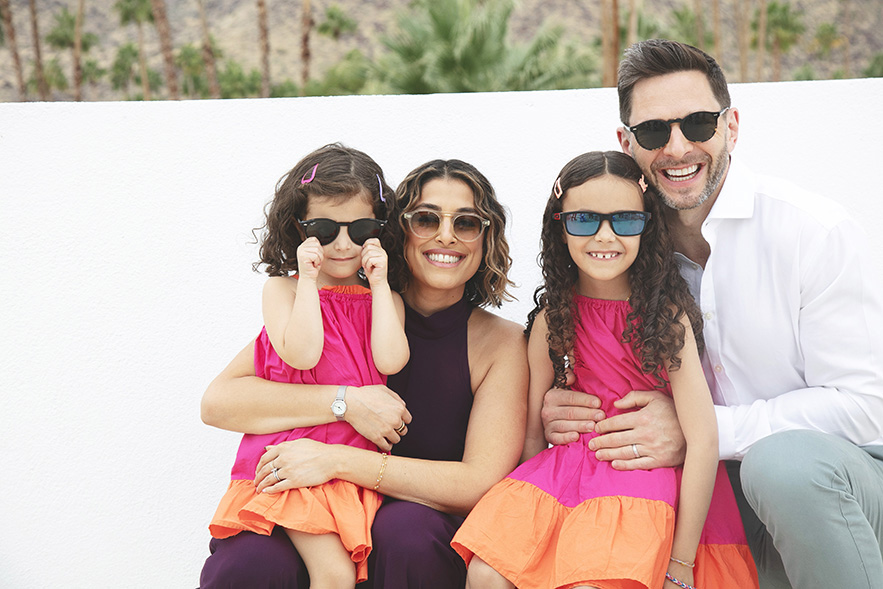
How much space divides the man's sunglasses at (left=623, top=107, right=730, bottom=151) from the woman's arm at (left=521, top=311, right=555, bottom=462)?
67 centimetres

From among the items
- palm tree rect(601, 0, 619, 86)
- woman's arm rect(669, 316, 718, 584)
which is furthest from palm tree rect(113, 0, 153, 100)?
woman's arm rect(669, 316, 718, 584)

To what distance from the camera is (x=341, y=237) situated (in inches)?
100

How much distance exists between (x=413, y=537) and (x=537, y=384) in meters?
0.70

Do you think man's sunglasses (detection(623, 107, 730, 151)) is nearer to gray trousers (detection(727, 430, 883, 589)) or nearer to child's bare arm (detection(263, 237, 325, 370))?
gray trousers (detection(727, 430, 883, 589))

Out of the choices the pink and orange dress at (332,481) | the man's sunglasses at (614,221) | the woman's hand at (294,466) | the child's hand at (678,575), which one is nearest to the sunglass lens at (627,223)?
the man's sunglasses at (614,221)

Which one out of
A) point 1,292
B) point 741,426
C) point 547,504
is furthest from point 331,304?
point 1,292

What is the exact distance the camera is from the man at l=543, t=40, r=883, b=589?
2.33 meters

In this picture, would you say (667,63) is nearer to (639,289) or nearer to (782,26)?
(639,289)

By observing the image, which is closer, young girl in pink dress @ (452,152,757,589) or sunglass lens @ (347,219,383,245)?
young girl in pink dress @ (452,152,757,589)

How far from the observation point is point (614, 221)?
240 centimetres

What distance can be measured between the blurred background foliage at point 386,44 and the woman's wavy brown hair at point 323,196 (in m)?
11.6

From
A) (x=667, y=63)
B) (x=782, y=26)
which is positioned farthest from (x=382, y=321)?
(x=782, y=26)

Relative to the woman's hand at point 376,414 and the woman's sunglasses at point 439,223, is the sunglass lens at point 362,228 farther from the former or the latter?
the woman's hand at point 376,414

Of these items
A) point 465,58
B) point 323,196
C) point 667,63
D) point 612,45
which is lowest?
point 323,196
